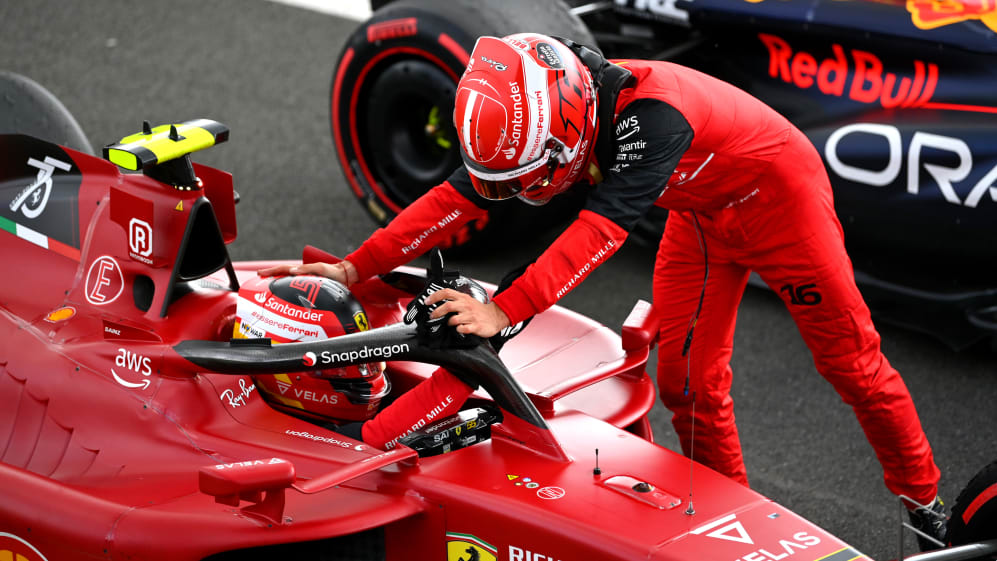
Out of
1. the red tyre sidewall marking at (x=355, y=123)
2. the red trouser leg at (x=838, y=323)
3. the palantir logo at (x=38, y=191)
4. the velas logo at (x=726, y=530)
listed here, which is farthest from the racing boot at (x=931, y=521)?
the red tyre sidewall marking at (x=355, y=123)

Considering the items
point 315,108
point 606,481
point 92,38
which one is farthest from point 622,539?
point 92,38

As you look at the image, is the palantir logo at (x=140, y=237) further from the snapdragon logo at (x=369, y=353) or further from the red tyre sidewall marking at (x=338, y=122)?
the red tyre sidewall marking at (x=338, y=122)

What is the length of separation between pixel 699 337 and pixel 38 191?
2.11 metres

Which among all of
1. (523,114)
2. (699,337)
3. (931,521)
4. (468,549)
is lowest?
(931,521)

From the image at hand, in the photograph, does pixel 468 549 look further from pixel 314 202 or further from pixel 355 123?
pixel 314 202

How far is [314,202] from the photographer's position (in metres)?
6.26

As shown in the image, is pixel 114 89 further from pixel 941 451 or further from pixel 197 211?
pixel 941 451

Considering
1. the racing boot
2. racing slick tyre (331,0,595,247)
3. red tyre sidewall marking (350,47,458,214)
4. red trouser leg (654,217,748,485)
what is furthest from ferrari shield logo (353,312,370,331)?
red tyre sidewall marking (350,47,458,214)

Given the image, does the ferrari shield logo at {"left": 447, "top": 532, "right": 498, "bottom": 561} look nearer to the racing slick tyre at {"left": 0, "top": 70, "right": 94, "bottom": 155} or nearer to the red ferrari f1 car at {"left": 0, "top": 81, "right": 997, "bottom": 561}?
the red ferrari f1 car at {"left": 0, "top": 81, "right": 997, "bottom": 561}

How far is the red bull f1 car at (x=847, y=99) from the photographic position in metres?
4.61

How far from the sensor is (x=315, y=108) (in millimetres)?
7293

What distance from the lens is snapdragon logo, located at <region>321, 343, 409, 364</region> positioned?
2.91 meters

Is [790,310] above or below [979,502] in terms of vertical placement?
above

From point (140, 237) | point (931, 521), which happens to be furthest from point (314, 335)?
point (931, 521)
